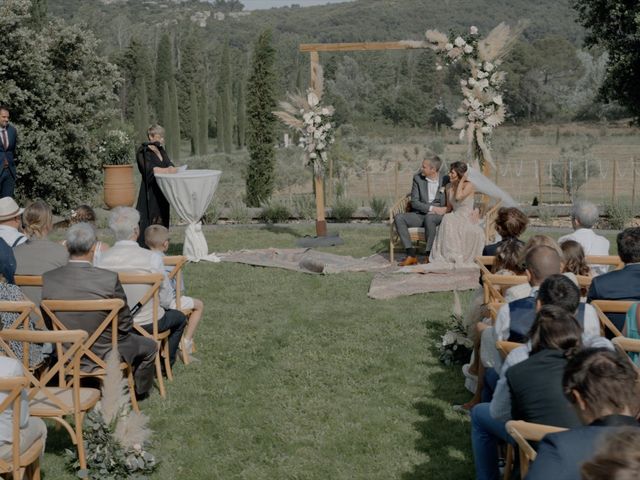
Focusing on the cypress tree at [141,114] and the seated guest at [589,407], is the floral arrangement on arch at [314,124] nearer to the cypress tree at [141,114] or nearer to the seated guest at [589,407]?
the seated guest at [589,407]

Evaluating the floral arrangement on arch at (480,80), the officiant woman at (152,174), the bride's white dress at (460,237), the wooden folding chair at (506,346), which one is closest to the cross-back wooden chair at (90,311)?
the wooden folding chair at (506,346)

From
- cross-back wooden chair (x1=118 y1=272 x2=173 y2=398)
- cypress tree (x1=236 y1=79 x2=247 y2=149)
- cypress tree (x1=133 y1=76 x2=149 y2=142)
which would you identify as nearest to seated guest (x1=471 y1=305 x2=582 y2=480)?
cross-back wooden chair (x1=118 y1=272 x2=173 y2=398)

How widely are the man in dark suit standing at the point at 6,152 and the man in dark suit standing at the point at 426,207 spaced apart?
5.01 metres

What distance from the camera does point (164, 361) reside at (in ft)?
18.3

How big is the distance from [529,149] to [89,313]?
3074 cm

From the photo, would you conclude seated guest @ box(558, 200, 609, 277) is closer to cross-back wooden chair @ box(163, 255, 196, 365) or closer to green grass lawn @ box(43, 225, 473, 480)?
green grass lawn @ box(43, 225, 473, 480)

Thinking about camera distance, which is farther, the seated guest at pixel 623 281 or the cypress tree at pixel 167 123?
the cypress tree at pixel 167 123

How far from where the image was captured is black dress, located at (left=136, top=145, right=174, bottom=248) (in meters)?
9.21

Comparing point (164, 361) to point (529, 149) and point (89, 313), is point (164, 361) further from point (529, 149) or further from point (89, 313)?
point (529, 149)

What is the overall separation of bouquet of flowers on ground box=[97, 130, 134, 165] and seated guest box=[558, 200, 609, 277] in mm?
11068

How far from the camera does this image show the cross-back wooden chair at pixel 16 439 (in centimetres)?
310

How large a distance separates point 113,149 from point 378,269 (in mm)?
8418

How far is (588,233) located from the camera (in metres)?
5.88

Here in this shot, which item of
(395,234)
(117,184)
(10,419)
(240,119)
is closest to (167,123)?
(240,119)
